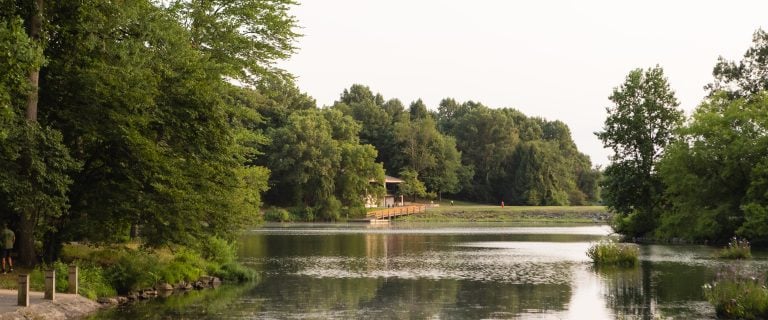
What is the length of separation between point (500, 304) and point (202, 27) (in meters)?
18.0

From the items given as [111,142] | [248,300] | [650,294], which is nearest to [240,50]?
[111,142]

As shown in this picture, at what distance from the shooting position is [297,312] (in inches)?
901

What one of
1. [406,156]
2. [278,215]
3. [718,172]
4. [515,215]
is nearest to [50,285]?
[718,172]

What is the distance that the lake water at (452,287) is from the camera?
23.0 meters

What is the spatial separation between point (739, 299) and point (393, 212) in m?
80.7

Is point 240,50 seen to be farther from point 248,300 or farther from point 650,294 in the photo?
point 650,294

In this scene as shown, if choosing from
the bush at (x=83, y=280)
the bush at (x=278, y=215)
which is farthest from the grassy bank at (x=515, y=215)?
the bush at (x=83, y=280)

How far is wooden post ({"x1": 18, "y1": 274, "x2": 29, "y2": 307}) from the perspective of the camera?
774 inches

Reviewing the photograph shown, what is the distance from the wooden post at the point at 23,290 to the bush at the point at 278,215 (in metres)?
72.5

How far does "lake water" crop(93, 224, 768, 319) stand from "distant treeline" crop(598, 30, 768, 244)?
4.35 meters

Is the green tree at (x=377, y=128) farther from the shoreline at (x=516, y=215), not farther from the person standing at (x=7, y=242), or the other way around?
the person standing at (x=7, y=242)

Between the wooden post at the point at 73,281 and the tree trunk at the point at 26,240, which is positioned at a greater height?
the tree trunk at the point at 26,240

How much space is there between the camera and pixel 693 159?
53844 millimetres

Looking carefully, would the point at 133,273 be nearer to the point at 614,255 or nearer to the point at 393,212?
the point at 614,255
